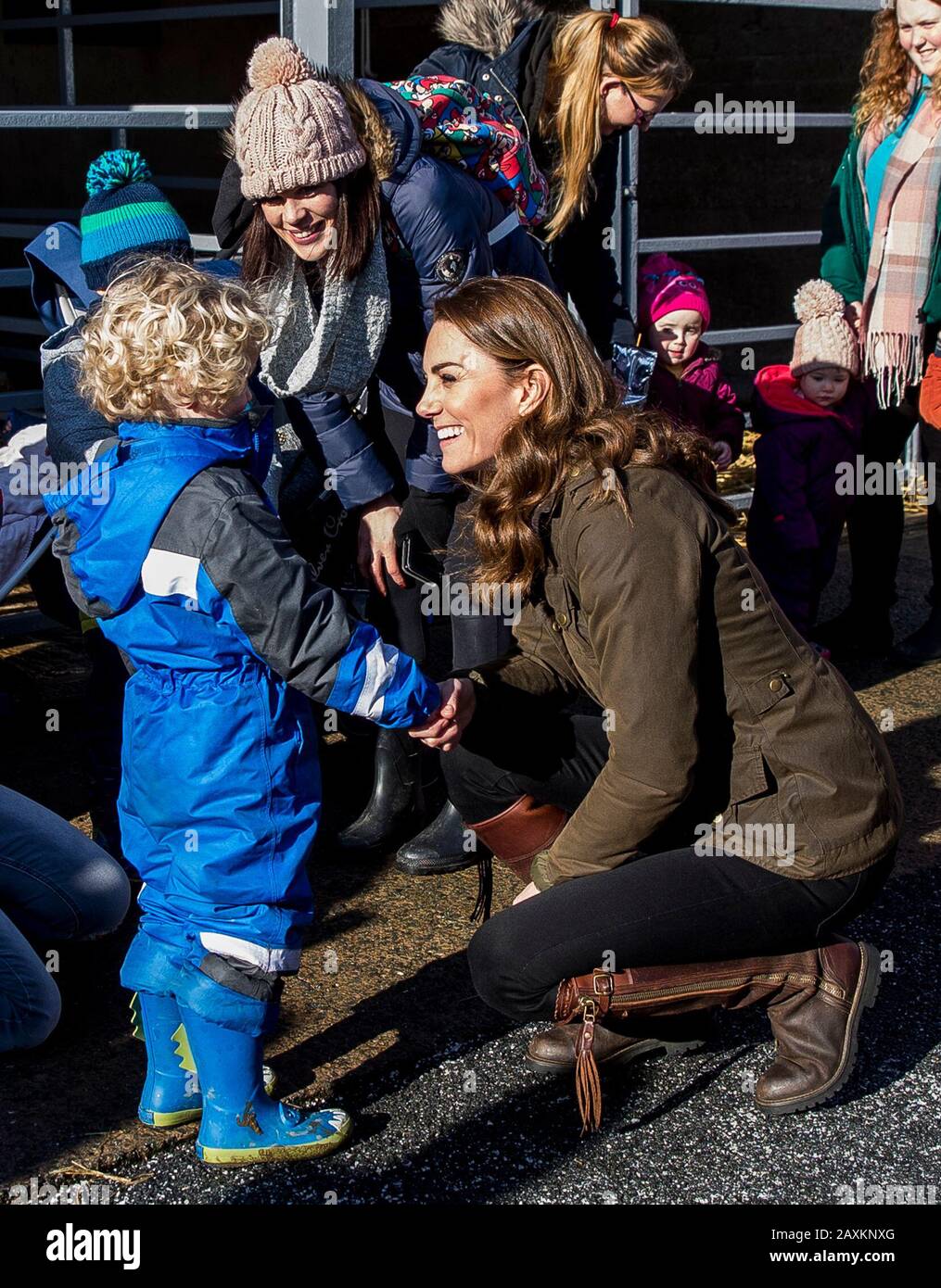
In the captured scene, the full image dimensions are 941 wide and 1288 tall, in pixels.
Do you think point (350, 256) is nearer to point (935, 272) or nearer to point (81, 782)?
point (81, 782)

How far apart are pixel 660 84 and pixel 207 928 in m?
2.57

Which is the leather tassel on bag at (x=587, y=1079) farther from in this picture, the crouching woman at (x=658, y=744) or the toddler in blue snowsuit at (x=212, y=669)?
the toddler in blue snowsuit at (x=212, y=669)

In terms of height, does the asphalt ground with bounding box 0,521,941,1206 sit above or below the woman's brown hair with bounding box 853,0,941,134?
below

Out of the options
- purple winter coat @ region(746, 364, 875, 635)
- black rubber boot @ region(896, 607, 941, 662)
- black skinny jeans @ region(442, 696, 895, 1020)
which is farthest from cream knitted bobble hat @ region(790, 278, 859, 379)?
black skinny jeans @ region(442, 696, 895, 1020)

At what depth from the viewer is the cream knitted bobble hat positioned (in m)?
4.84

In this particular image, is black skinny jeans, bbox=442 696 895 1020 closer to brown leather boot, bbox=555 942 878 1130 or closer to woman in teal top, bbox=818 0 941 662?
brown leather boot, bbox=555 942 878 1130

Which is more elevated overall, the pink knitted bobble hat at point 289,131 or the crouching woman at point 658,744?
the pink knitted bobble hat at point 289,131

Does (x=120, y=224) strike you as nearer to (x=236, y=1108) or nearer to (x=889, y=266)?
(x=236, y=1108)

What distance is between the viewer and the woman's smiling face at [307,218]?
323 cm

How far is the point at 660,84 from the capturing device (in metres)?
3.95

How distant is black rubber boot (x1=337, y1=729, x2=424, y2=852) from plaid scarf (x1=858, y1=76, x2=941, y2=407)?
2.10 m

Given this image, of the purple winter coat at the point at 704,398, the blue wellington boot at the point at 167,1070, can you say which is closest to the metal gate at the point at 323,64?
the purple winter coat at the point at 704,398

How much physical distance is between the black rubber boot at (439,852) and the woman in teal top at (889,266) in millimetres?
1990

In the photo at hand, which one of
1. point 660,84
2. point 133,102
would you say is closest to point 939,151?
point 660,84
